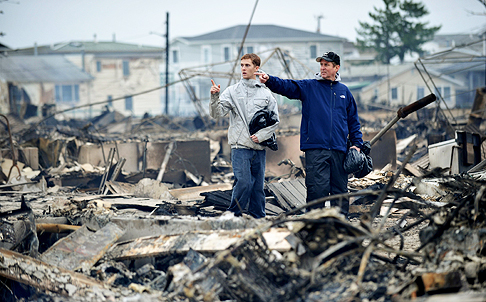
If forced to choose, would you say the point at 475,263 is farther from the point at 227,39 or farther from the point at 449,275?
the point at 227,39

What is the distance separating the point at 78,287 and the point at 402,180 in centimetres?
562

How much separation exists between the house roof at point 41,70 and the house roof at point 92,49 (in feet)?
7.16

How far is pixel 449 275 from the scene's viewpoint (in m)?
2.77

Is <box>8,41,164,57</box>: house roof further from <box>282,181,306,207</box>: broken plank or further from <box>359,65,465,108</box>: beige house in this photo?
<box>282,181,306,207</box>: broken plank

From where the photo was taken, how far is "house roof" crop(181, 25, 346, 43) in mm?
48156

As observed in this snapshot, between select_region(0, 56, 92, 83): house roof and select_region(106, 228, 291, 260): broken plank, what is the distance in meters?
41.8

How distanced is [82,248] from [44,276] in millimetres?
586

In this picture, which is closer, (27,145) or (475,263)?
(475,263)

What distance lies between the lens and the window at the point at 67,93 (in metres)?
45.3

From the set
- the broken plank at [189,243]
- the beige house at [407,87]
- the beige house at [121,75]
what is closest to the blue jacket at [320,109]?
the broken plank at [189,243]

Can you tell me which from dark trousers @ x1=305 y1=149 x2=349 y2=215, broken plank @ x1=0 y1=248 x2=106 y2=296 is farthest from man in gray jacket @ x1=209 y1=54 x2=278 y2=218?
broken plank @ x1=0 y1=248 x2=106 y2=296

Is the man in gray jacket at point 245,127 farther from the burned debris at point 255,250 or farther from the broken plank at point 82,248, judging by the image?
the broken plank at point 82,248

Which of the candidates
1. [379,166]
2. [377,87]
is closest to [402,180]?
[379,166]

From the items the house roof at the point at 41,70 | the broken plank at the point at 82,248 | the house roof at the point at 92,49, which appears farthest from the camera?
the house roof at the point at 92,49
